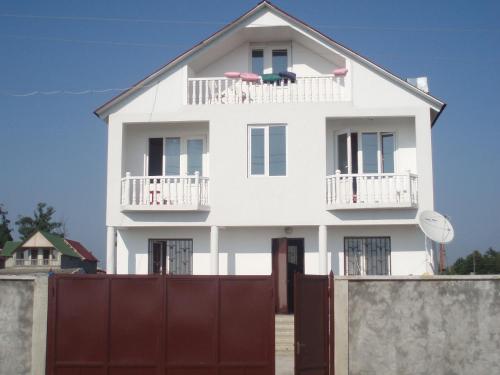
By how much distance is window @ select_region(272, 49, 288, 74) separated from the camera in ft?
65.4

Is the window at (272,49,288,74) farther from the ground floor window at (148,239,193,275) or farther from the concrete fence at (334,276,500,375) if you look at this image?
the concrete fence at (334,276,500,375)

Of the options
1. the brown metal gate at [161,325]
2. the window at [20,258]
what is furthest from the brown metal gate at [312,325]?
the window at [20,258]

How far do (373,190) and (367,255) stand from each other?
209 cm

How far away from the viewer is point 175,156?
1970 centimetres

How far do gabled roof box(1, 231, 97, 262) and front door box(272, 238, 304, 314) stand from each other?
40.1 metres

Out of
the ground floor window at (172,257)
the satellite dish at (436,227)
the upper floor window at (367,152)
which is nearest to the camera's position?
the satellite dish at (436,227)

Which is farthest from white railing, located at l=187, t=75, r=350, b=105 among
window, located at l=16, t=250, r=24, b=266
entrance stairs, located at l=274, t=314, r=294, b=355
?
window, located at l=16, t=250, r=24, b=266

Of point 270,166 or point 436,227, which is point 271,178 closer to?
point 270,166

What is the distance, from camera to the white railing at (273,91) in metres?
18.5

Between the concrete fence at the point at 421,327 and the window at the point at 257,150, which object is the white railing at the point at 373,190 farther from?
the concrete fence at the point at 421,327

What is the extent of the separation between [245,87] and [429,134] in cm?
533

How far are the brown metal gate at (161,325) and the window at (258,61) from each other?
10.8m

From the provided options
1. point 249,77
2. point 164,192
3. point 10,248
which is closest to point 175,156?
point 164,192

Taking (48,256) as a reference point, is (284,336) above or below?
below
